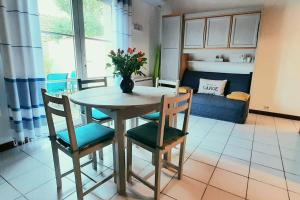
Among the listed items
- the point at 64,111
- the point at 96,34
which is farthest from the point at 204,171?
the point at 96,34

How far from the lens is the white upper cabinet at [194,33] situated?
3.78 m

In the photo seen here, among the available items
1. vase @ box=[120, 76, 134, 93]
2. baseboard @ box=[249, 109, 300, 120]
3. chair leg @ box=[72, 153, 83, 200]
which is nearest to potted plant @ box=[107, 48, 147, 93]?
vase @ box=[120, 76, 134, 93]

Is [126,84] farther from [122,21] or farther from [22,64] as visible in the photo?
[122,21]

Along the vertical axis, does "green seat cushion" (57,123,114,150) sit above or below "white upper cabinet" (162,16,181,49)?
below

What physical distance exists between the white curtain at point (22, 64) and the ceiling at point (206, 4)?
3.13 metres

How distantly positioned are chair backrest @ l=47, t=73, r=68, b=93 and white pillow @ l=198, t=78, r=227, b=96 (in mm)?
2755

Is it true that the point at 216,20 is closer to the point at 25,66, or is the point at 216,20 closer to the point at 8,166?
the point at 25,66

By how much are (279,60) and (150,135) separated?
3.44m

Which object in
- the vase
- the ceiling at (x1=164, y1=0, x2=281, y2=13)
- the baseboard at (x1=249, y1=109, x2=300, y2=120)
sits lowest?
the baseboard at (x1=249, y1=109, x2=300, y2=120)

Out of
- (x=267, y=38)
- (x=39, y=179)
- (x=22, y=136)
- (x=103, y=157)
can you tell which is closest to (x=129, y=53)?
(x=103, y=157)

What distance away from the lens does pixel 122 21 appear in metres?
3.28

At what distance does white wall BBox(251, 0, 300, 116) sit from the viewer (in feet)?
10.9

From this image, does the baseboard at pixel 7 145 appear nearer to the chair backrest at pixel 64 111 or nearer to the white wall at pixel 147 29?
the chair backrest at pixel 64 111

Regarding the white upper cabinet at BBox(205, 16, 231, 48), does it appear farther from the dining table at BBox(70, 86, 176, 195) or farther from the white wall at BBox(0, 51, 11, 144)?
the white wall at BBox(0, 51, 11, 144)
